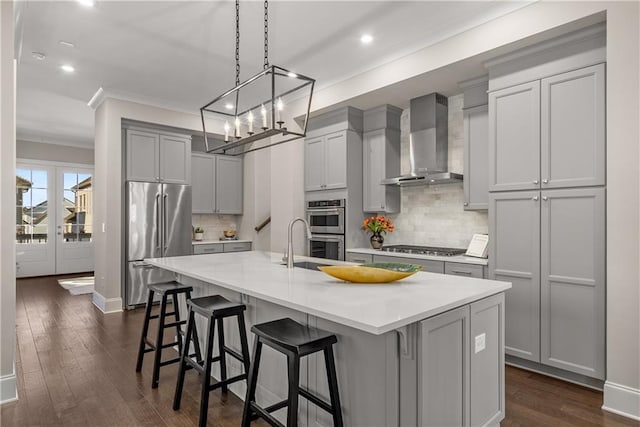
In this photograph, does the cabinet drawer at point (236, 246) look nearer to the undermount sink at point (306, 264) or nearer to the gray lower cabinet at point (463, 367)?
the undermount sink at point (306, 264)

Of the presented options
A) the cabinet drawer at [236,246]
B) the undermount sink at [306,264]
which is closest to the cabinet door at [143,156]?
the cabinet drawer at [236,246]

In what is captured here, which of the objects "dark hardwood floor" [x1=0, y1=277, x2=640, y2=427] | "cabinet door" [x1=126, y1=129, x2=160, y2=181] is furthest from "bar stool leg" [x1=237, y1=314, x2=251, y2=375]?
"cabinet door" [x1=126, y1=129, x2=160, y2=181]

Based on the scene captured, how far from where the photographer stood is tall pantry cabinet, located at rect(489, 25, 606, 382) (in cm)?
269

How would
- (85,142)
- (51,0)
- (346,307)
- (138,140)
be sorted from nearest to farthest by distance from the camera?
(346,307) → (51,0) → (138,140) → (85,142)

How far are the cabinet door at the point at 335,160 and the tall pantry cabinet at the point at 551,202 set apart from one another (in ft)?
6.16

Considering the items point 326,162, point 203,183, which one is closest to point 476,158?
point 326,162

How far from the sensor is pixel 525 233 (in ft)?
10.0

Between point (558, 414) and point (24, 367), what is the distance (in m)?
4.03

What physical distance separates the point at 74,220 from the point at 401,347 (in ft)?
29.0

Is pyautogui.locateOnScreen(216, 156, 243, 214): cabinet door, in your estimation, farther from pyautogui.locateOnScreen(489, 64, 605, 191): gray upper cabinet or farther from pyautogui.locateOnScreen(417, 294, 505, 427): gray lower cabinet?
pyautogui.locateOnScreen(417, 294, 505, 427): gray lower cabinet

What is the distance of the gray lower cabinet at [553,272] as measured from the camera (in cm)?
268

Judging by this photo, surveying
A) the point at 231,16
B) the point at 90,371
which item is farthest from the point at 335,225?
the point at 90,371

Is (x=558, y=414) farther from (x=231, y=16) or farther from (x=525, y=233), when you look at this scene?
(x=231, y=16)

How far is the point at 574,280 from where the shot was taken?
277 cm
